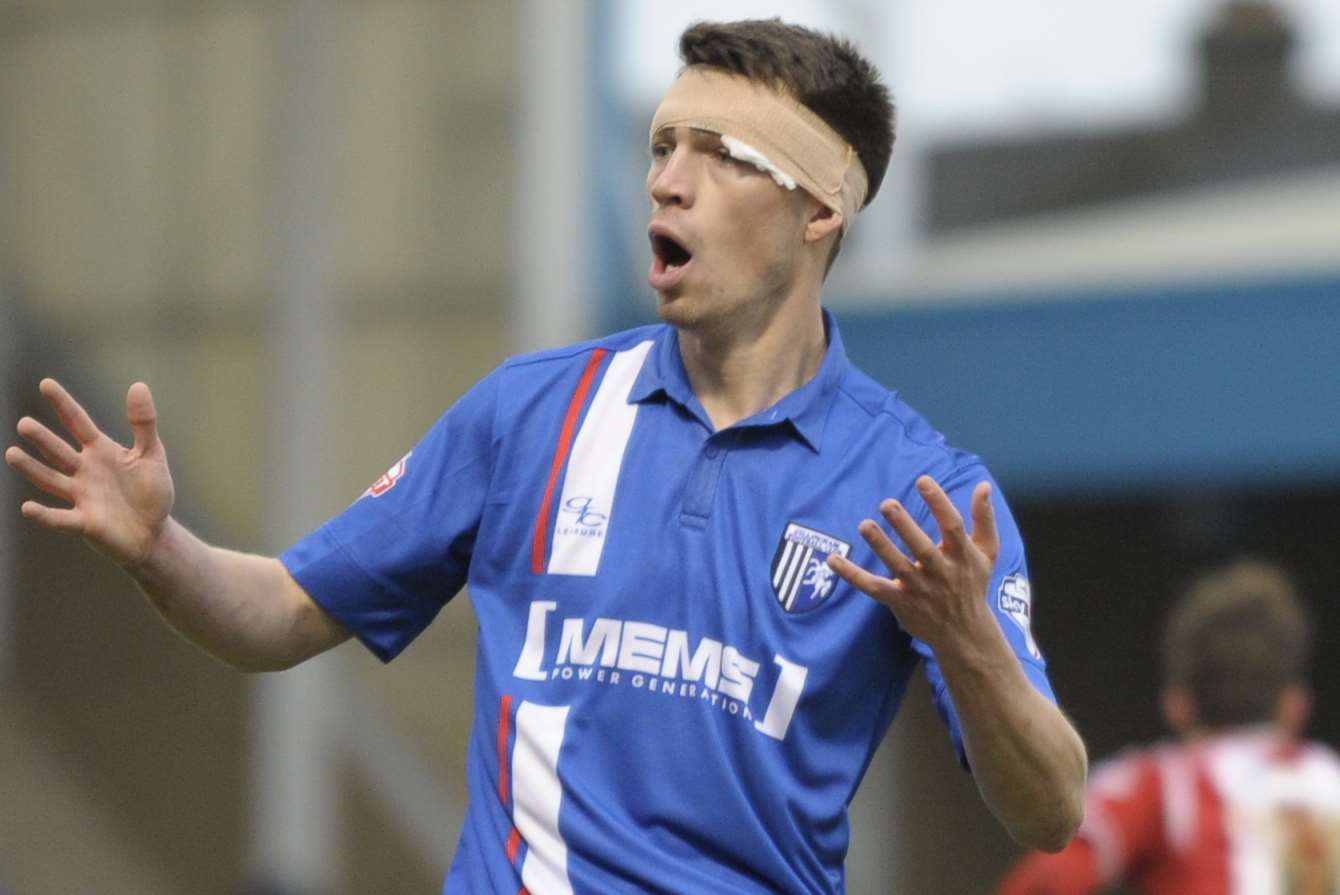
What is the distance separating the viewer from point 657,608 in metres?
3.41

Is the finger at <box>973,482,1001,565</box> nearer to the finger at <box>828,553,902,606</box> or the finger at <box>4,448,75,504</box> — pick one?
the finger at <box>828,553,902,606</box>

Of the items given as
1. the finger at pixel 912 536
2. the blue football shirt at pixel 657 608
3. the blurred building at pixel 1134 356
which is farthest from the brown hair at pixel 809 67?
the blurred building at pixel 1134 356

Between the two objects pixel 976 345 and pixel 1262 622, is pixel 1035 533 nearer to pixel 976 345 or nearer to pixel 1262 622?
pixel 976 345

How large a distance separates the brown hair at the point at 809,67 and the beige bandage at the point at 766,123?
21mm

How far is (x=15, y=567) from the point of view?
1230 centimetres

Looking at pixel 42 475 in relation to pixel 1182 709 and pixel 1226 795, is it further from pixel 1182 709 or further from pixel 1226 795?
pixel 1182 709

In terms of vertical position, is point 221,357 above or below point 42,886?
above

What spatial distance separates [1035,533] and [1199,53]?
8.23 feet

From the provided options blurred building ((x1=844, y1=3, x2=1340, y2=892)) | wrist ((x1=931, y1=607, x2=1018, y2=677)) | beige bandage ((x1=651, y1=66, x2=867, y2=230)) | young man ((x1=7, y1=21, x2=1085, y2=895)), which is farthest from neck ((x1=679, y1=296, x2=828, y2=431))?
blurred building ((x1=844, y1=3, x2=1340, y2=892))

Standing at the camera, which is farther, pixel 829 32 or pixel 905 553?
pixel 829 32

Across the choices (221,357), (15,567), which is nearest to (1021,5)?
(221,357)

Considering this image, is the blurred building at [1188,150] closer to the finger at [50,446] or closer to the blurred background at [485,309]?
the blurred background at [485,309]

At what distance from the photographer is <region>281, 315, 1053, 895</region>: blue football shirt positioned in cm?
336

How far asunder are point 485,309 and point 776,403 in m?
8.22
